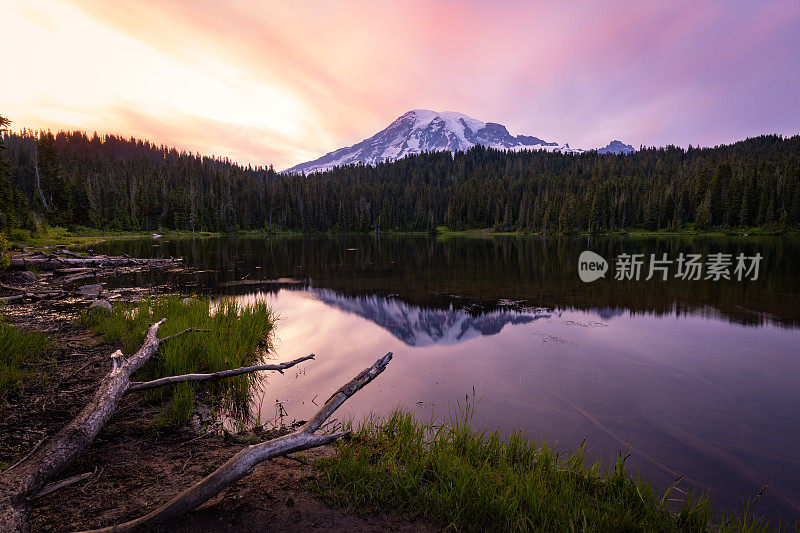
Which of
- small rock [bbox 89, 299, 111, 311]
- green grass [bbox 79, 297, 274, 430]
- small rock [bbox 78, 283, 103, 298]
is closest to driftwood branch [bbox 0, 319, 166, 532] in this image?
green grass [bbox 79, 297, 274, 430]

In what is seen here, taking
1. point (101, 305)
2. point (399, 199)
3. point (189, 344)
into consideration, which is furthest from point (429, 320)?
point (399, 199)

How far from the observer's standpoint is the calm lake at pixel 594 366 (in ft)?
23.0

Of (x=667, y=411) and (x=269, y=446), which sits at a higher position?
(x=269, y=446)

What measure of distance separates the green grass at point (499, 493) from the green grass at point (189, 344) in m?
3.66

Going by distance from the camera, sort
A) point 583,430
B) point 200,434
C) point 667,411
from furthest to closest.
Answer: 1. point 667,411
2. point 583,430
3. point 200,434

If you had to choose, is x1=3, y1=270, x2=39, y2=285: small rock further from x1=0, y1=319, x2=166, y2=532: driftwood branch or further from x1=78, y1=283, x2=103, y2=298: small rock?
x1=0, y1=319, x2=166, y2=532: driftwood branch

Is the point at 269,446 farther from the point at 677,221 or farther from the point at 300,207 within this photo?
the point at 300,207

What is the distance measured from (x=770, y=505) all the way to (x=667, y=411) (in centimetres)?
290

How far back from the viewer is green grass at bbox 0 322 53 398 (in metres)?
7.37

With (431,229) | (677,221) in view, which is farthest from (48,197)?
(677,221)

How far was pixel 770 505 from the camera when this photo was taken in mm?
5574

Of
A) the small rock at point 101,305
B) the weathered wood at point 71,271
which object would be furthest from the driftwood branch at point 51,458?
the weathered wood at point 71,271

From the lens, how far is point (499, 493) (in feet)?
16.0

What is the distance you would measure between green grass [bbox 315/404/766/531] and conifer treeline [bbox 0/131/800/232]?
5772 centimetres
